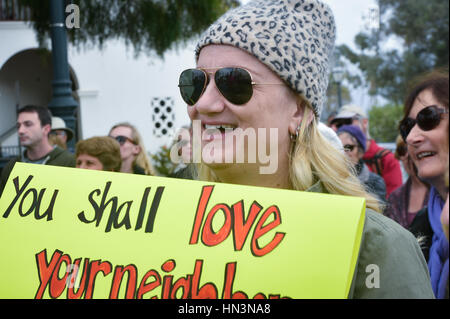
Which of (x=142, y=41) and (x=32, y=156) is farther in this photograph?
(x=142, y=41)

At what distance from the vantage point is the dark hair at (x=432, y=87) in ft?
7.78

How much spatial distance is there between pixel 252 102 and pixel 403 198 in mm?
2756

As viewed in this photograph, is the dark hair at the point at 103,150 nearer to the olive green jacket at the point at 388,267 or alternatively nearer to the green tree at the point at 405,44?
the olive green jacket at the point at 388,267

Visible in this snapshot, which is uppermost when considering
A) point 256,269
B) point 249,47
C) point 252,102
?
point 249,47

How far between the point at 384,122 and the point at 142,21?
19.8 meters

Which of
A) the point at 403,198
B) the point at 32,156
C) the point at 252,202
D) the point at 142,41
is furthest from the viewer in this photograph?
the point at 142,41

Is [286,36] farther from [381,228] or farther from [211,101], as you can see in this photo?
[381,228]

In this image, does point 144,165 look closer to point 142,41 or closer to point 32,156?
point 32,156

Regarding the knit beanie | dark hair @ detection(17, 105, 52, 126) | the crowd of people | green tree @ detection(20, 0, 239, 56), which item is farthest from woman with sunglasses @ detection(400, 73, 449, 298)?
green tree @ detection(20, 0, 239, 56)

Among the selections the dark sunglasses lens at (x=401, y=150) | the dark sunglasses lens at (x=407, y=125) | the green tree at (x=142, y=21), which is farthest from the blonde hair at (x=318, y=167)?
the green tree at (x=142, y=21)

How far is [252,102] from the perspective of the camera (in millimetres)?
1513

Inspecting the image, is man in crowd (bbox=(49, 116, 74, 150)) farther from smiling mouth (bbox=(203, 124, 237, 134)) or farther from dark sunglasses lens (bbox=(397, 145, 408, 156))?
smiling mouth (bbox=(203, 124, 237, 134))

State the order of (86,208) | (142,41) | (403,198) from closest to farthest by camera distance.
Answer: (86,208), (403,198), (142,41)
